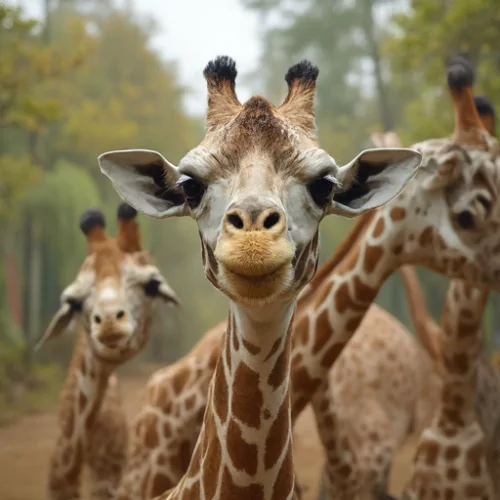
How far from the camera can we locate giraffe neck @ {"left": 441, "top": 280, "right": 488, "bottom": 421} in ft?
13.9

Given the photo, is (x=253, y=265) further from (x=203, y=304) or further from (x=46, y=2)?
(x=203, y=304)

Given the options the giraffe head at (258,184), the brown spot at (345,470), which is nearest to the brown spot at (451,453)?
the brown spot at (345,470)

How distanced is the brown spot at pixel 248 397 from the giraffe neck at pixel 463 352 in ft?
7.69

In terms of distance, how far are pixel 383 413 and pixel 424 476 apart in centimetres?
169

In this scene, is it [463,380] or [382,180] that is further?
[463,380]

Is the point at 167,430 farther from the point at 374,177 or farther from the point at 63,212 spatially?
the point at 63,212

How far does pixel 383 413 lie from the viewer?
5.91 metres

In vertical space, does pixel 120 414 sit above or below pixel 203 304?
below

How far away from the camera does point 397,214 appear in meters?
3.72

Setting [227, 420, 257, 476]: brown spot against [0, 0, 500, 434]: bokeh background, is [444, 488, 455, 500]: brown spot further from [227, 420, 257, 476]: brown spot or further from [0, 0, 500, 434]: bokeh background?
[0, 0, 500, 434]: bokeh background

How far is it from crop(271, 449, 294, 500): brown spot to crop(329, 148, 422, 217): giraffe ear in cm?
80

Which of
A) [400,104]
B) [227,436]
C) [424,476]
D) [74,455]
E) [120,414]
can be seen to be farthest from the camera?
[400,104]

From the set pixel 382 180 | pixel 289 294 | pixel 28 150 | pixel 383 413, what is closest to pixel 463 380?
pixel 383 413

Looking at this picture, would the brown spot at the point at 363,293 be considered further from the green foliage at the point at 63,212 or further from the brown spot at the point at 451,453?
the green foliage at the point at 63,212
